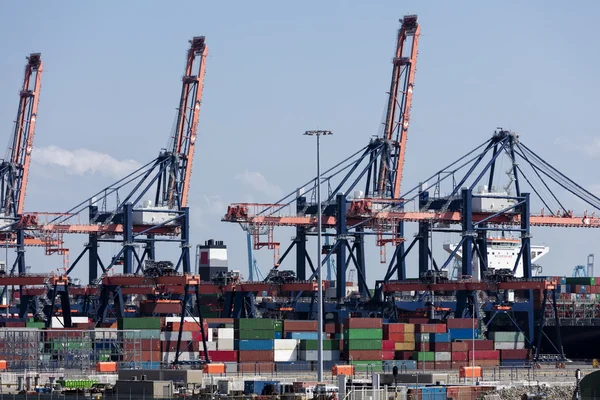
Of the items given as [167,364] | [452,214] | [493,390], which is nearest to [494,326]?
[452,214]

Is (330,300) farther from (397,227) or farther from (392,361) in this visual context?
(392,361)

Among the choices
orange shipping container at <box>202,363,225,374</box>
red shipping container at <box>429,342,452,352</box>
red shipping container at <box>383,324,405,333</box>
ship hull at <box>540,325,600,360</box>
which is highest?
ship hull at <box>540,325,600,360</box>

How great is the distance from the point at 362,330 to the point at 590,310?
42.3 metres

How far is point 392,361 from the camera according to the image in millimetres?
97750

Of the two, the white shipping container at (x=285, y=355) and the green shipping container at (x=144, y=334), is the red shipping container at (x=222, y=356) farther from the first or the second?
the green shipping container at (x=144, y=334)

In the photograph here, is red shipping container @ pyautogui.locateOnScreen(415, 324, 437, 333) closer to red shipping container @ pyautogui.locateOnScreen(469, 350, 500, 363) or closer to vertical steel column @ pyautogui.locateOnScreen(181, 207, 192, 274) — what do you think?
red shipping container @ pyautogui.locateOnScreen(469, 350, 500, 363)

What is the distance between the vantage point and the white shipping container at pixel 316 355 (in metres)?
99.0

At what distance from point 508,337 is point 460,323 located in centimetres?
872

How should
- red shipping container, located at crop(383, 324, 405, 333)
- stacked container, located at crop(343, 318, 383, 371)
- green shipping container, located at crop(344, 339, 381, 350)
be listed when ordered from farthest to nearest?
1. red shipping container, located at crop(383, 324, 405, 333)
2. green shipping container, located at crop(344, 339, 381, 350)
3. stacked container, located at crop(343, 318, 383, 371)

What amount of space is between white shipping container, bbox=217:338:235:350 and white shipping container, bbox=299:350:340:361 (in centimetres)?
500

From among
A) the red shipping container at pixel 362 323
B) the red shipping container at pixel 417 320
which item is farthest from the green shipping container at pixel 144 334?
the red shipping container at pixel 417 320

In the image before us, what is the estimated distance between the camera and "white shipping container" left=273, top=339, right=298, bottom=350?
99.6 meters

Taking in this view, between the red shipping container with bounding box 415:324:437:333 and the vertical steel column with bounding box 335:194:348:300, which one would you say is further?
the vertical steel column with bounding box 335:194:348:300

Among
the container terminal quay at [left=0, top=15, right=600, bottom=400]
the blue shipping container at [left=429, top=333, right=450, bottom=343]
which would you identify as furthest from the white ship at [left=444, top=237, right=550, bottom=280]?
the blue shipping container at [left=429, top=333, right=450, bottom=343]
